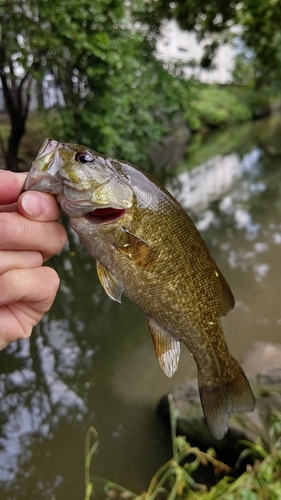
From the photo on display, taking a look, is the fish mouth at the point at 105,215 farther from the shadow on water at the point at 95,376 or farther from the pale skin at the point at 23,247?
the shadow on water at the point at 95,376

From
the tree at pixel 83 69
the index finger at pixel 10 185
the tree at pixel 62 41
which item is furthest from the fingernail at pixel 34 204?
the tree at pixel 83 69

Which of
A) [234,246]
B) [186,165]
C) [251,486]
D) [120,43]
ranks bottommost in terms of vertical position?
[186,165]

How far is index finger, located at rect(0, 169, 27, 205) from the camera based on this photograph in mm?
1342

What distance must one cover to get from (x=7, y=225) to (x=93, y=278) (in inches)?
170

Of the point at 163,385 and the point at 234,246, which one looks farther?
the point at 234,246

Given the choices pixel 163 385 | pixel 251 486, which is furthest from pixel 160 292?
pixel 163 385

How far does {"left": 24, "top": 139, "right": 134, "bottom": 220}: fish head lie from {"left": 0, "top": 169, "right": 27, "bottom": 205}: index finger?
50 millimetres

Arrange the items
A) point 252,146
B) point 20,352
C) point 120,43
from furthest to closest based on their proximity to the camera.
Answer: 1. point 252,146
2. point 120,43
3. point 20,352

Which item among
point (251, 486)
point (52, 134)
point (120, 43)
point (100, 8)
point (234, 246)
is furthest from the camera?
point (52, 134)

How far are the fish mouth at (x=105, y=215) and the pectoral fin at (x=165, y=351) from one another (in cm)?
51

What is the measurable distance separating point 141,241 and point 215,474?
74.6 inches

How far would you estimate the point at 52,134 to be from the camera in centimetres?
978

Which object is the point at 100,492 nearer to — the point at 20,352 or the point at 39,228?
the point at 20,352

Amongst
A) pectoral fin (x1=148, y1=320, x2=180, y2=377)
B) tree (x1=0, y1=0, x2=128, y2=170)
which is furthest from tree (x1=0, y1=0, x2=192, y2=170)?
pectoral fin (x1=148, y1=320, x2=180, y2=377)
